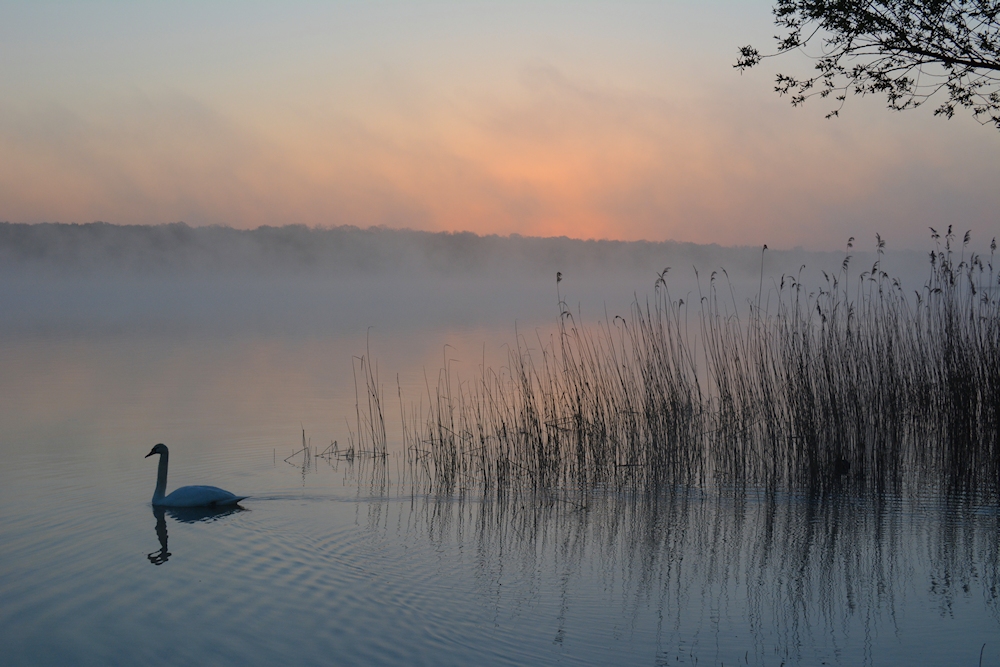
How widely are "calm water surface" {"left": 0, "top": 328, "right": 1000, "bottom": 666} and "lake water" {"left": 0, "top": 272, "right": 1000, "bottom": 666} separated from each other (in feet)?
0.05

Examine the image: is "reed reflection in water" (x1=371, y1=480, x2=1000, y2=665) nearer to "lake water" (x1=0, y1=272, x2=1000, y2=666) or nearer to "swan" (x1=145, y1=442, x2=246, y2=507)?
"lake water" (x1=0, y1=272, x2=1000, y2=666)

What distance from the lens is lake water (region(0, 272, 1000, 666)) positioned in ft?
12.3

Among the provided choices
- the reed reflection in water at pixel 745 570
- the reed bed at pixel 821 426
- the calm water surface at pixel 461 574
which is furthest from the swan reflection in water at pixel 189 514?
the reed bed at pixel 821 426

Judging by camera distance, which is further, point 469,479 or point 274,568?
point 469,479

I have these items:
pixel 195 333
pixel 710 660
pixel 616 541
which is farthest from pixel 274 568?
pixel 195 333

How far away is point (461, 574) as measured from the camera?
15.5 feet

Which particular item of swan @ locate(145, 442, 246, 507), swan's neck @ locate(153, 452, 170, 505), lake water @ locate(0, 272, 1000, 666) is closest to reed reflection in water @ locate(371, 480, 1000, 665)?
lake water @ locate(0, 272, 1000, 666)

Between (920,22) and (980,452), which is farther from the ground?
(920,22)

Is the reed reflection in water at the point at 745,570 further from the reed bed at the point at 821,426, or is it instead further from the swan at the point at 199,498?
the swan at the point at 199,498

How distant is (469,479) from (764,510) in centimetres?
251

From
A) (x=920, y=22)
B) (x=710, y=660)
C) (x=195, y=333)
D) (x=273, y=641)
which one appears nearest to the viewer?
(x=710, y=660)

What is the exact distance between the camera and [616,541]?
530 centimetres

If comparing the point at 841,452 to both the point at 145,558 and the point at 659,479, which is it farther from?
the point at 145,558

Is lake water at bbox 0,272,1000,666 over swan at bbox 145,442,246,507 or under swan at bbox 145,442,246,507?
under
